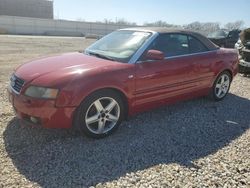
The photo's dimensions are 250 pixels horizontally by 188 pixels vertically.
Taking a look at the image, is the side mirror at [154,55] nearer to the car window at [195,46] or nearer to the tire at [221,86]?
the car window at [195,46]

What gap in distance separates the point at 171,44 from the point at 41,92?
2.50 meters

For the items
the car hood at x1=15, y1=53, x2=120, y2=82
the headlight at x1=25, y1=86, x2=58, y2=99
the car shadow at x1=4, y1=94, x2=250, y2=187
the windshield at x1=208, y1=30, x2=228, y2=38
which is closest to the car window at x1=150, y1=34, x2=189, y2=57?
the car hood at x1=15, y1=53, x2=120, y2=82

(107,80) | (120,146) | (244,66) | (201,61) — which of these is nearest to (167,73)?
(201,61)

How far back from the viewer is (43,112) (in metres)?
3.58

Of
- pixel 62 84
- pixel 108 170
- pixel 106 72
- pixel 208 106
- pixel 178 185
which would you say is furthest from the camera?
pixel 208 106

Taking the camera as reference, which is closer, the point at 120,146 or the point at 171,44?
the point at 120,146

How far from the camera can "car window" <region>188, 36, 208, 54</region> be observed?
17.5ft

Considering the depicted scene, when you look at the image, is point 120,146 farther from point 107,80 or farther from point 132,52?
point 132,52

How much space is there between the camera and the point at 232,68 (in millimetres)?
6207

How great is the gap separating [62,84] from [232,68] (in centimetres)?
416

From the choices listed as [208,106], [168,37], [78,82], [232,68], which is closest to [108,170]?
[78,82]

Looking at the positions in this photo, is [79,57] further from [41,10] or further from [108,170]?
[41,10]

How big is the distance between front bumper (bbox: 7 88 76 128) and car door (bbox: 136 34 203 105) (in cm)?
120

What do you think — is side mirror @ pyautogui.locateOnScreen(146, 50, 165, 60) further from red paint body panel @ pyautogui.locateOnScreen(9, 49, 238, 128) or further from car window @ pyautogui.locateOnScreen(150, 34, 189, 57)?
car window @ pyautogui.locateOnScreen(150, 34, 189, 57)
